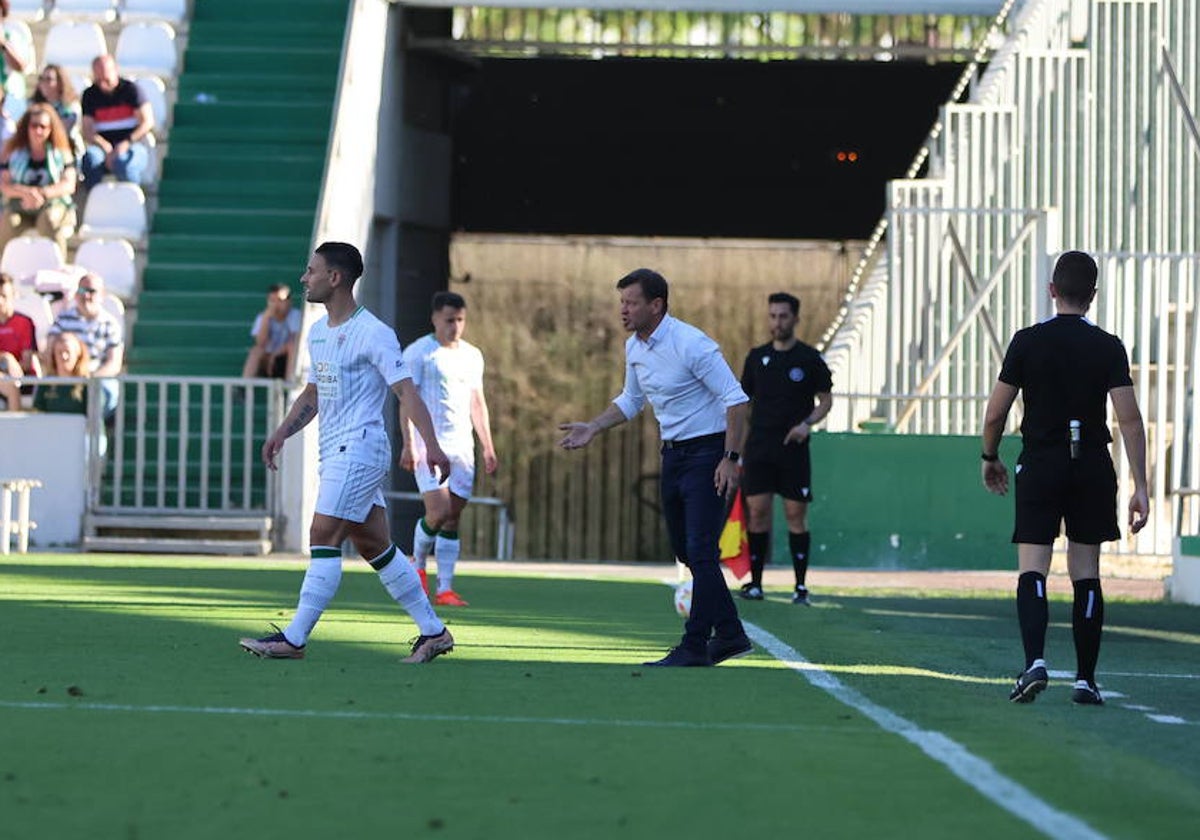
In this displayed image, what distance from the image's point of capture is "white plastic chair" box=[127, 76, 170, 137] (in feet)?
93.9

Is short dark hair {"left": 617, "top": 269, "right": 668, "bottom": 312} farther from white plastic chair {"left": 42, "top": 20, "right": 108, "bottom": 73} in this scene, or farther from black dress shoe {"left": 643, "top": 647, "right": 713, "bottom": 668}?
white plastic chair {"left": 42, "top": 20, "right": 108, "bottom": 73}

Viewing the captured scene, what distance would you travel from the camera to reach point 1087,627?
10148mm

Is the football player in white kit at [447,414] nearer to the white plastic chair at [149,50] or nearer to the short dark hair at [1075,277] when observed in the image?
the short dark hair at [1075,277]

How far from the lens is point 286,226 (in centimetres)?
2766

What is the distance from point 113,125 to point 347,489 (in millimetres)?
16812

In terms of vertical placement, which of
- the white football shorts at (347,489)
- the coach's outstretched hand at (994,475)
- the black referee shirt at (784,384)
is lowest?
the white football shorts at (347,489)

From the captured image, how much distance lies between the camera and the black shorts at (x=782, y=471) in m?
17.3

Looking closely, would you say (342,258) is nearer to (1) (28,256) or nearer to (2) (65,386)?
(2) (65,386)

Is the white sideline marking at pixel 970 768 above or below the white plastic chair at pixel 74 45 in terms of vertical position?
below

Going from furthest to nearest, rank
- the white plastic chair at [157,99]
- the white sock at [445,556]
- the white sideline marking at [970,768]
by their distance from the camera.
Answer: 1. the white plastic chair at [157,99]
2. the white sock at [445,556]
3. the white sideline marking at [970,768]

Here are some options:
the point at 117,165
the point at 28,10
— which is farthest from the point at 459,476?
the point at 28,10

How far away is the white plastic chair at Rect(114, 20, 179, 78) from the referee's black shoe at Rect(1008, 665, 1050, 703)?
2130 centimetres

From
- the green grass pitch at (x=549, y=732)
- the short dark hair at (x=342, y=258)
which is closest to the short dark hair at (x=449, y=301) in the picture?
the green grass pitch at (x=549, y=732)

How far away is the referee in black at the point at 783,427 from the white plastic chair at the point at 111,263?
421 inches
